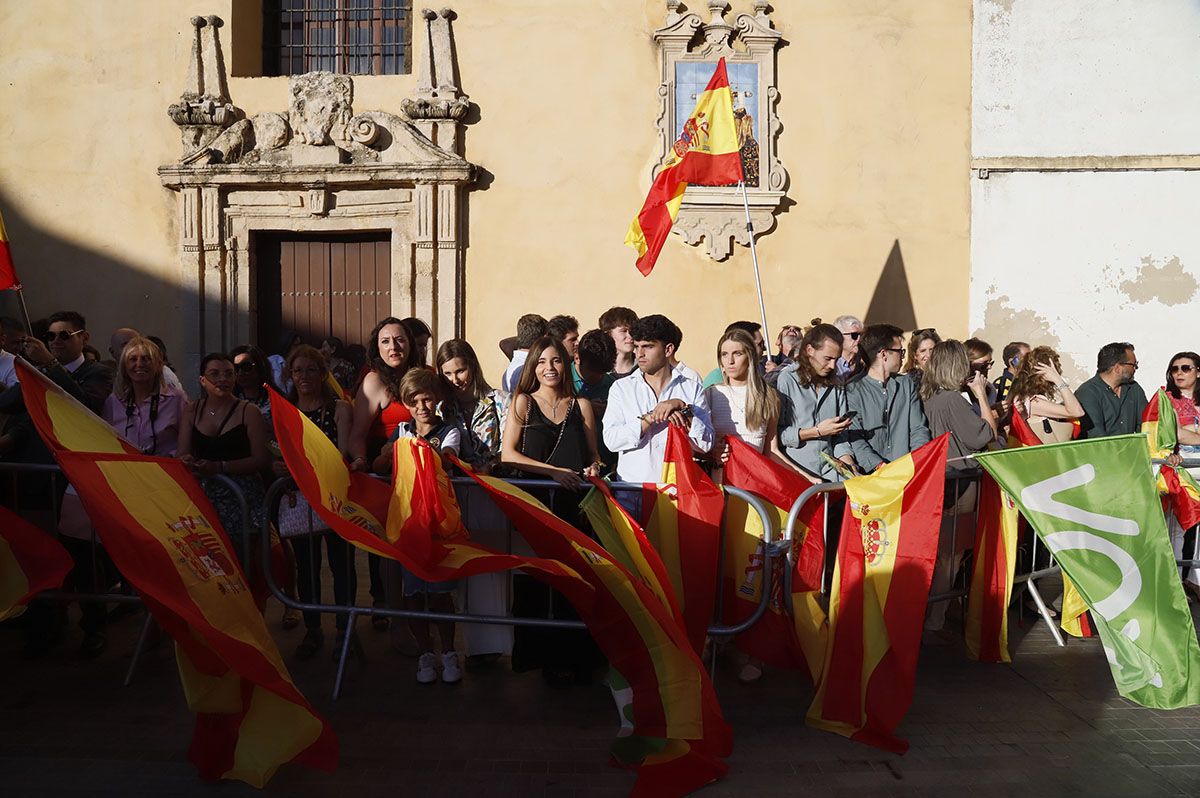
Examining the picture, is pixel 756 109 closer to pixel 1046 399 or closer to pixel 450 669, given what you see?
pixel 1046 399

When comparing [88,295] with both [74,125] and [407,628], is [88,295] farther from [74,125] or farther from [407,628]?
[407,628]

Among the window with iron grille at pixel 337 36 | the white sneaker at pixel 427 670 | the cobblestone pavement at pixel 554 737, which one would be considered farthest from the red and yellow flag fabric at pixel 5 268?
the window with iron grille at pixel 337 36

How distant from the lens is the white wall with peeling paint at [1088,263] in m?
11.9

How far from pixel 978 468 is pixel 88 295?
1085 centimetres

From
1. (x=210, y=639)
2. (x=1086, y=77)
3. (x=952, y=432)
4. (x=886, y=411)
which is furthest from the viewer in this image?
(x=1086, y=77)

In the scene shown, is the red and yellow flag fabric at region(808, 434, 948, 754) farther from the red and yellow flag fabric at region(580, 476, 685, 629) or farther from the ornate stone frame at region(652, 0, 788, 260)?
the ornate stone frame at region(652, 0, 788, 260)

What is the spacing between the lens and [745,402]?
5.57 m

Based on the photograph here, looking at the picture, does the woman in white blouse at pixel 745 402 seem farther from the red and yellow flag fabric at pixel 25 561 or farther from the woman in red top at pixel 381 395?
the red and yellow flag fabric at pixel 25 561

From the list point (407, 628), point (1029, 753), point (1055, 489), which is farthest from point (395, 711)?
point (1055, 489)

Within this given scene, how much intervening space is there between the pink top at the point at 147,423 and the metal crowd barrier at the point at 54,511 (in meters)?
0.40

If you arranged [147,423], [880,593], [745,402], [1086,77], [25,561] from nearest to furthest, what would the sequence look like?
[880,593] < [25,561] < [745,402] < [147,423] < [1086,77]

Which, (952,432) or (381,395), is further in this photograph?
(952,432)

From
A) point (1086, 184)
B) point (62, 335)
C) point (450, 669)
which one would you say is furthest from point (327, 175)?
point (1086, 184)

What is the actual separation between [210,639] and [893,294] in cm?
959
